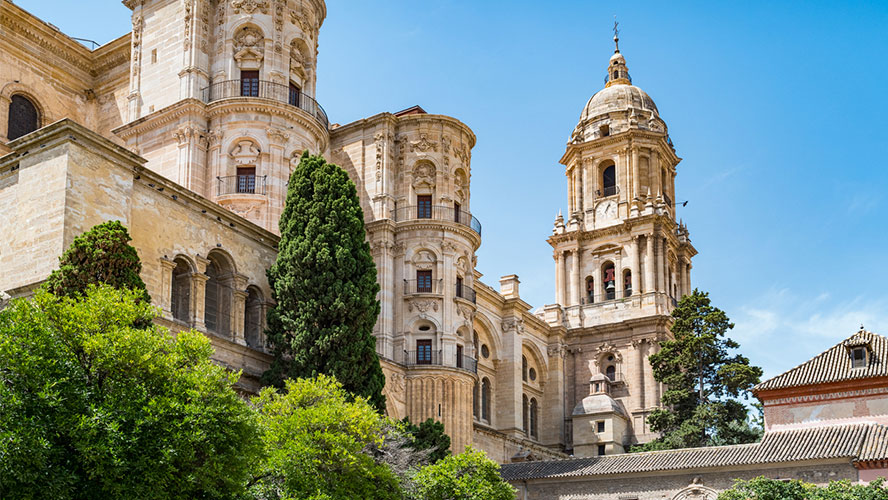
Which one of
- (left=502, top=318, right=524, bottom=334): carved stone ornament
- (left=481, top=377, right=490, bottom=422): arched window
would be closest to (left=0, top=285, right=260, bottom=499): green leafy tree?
(left=481, top=377, right=490, bottom=422): arched window

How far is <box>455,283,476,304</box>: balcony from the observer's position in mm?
43031

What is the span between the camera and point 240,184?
127 feet

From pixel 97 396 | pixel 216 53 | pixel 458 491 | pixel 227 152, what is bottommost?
pixel 458 491

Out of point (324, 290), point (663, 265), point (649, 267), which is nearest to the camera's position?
point (324, 290)

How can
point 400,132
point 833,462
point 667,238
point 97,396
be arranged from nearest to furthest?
1. point 97,396
2. point 833,462
3. point 400,132
4. point 667,238

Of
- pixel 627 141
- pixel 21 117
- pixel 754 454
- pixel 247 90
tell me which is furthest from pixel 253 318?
pixel 627 141

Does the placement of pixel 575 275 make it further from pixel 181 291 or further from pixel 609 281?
pixel 181 291

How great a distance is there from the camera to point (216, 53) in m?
39.8

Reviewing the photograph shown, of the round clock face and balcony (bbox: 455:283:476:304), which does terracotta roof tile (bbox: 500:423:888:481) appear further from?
the round clock face

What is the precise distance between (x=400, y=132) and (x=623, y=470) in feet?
54.5

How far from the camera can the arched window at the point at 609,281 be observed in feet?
199

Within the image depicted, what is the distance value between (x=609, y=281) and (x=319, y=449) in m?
39.3

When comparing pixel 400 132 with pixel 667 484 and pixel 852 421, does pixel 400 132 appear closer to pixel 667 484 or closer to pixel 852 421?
pixel 667 484

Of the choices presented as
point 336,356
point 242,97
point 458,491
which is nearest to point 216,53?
point 242,97
